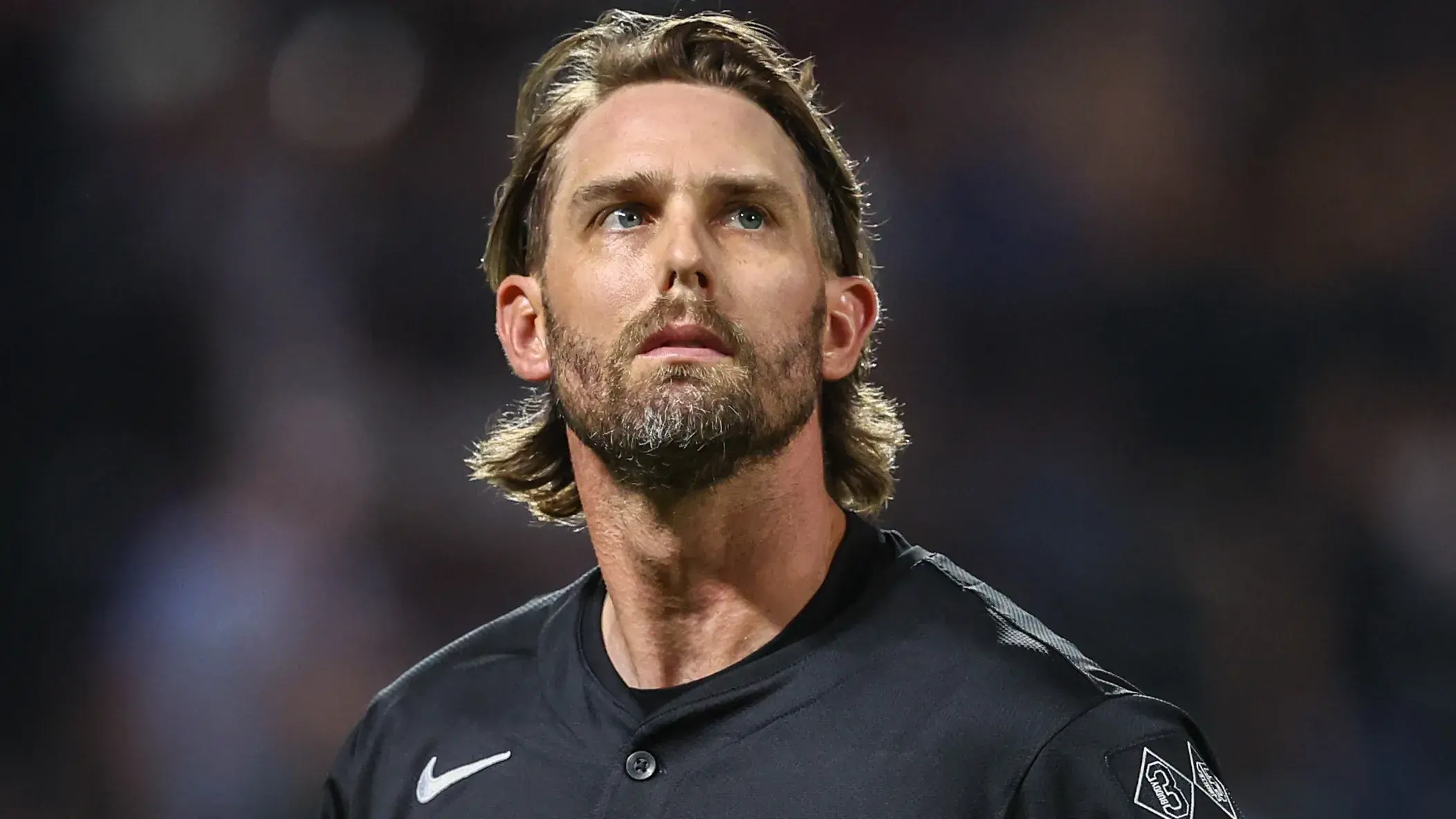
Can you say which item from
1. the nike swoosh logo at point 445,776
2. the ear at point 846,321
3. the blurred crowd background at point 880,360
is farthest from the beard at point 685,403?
the blurred crowd background at point 880,360

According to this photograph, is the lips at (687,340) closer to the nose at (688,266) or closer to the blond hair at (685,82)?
the nose at (688,266)

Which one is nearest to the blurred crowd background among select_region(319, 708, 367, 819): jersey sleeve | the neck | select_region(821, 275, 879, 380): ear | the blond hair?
the blond hair

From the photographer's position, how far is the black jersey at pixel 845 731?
2.06m

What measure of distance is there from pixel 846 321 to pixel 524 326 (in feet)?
1.98

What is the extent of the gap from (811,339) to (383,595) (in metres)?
2.48

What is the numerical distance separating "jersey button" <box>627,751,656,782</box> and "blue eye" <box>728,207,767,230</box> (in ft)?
2.89

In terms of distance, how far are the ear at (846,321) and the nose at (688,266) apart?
337 millimetres

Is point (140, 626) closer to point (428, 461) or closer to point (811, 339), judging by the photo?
point (428, 461)

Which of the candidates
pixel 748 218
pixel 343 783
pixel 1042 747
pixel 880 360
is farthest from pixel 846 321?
pixel 880 360

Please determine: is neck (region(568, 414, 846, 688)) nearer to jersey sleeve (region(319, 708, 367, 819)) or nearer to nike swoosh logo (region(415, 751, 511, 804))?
nike swoosh logo (region(415, 751, 511, 804))

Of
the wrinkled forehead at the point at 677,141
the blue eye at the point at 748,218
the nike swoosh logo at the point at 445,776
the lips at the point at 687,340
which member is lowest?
the nike swoosh logo at the point at 445,776

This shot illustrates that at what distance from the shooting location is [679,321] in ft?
7.36

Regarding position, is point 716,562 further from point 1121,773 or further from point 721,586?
point 1121,773

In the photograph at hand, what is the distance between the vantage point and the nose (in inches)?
88.8
